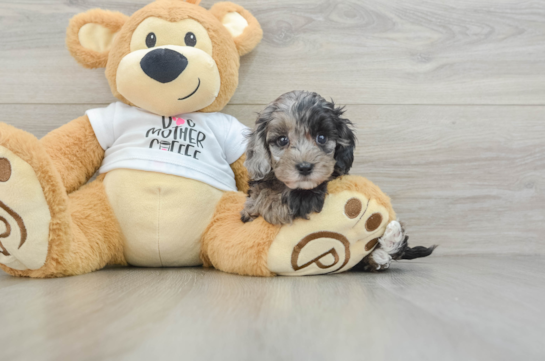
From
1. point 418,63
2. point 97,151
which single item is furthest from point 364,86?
point 97,151

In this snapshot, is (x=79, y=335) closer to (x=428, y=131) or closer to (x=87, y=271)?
(x=87, y=271)

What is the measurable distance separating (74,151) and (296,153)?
2.36 ft

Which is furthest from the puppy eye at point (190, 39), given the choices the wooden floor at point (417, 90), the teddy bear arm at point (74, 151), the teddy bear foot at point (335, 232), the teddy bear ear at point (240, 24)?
the teddy bear foot at point (335, 232)

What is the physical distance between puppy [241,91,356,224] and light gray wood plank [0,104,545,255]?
51 cm

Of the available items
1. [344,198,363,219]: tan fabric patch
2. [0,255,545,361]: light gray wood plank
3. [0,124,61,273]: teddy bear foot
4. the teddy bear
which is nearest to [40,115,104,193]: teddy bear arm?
the teddy bear

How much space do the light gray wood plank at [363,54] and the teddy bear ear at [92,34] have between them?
177 millimetres

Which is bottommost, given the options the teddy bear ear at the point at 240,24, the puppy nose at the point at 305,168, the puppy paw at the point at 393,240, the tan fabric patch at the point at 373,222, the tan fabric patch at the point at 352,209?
the puppy paw at the point at 393,240

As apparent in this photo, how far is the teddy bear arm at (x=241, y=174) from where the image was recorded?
53.2 inches

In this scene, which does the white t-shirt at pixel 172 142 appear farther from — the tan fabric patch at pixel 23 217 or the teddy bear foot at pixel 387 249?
the teddy bear foot at pixel 387 249

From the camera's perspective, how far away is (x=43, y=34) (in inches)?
58.5

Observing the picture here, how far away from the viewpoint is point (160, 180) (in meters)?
1.19

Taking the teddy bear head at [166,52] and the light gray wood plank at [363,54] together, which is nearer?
the teddy bear head at [166,52]

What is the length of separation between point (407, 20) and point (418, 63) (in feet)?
0.55

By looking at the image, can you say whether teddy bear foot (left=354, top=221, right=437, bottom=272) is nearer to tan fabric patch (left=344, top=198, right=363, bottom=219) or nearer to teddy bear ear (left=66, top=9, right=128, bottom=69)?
tan fabric patch (left=344, top=198, right=363, bottom=219)
